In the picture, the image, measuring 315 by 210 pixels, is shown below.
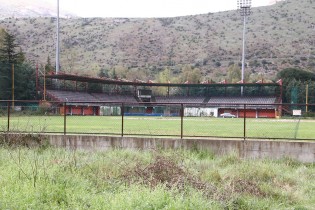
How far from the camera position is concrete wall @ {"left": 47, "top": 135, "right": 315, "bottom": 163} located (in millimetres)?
15578

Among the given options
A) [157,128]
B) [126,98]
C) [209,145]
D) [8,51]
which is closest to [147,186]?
[209,145]

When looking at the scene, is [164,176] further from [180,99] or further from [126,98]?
[126,98]

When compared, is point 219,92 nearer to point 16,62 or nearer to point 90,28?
point 16,62

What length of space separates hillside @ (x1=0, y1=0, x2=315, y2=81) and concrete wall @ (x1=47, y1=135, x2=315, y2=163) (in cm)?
10426

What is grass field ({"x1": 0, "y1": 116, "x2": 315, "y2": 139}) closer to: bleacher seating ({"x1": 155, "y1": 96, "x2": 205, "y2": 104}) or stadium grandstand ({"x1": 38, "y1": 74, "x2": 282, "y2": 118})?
stadium grandstand ({"x1": 38, "y1": 74, "x2": 282, "y2": 118})

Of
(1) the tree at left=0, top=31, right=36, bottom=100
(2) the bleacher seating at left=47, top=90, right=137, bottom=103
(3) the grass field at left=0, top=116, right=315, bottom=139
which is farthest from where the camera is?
(2) the bleacher seating at left=47, top=90, right=137, bottom=103

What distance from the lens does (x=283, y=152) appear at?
617 inches

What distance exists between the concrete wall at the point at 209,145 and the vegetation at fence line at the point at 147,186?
2.35 m

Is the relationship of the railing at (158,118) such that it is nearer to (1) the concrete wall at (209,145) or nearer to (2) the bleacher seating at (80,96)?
(1) the concrete wall at (209,145)

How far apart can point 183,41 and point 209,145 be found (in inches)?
5463

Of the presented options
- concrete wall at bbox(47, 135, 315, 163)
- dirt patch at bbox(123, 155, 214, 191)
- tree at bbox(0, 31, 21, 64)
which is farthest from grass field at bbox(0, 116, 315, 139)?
tree at bbox(0, 31, 21, 64)

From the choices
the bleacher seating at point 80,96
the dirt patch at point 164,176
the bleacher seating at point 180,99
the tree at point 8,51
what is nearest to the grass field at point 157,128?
the dirt patch at point 164,176

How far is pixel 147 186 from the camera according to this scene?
9289 mm

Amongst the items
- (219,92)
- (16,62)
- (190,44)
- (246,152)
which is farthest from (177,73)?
(246,152)
